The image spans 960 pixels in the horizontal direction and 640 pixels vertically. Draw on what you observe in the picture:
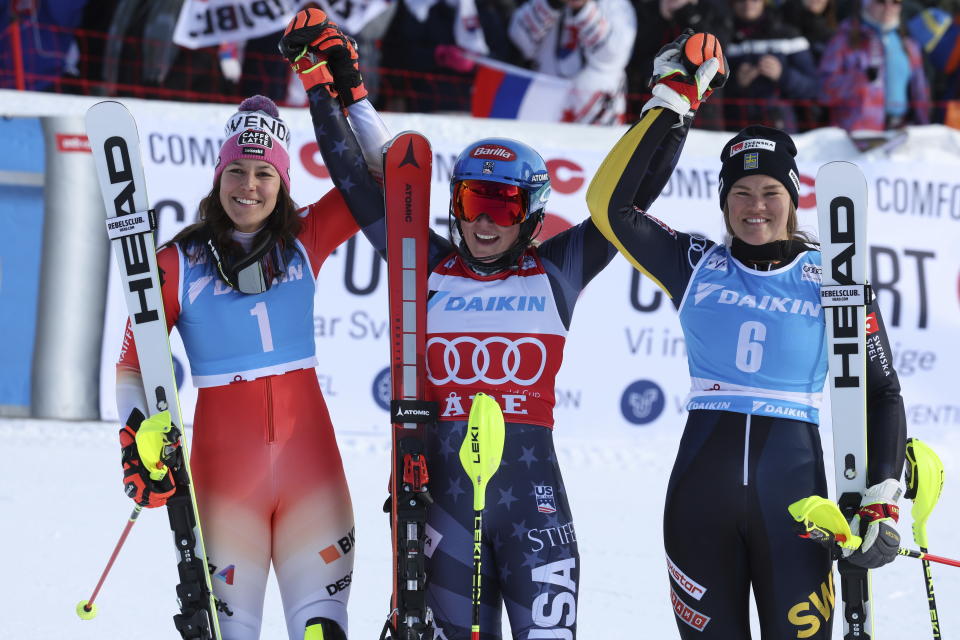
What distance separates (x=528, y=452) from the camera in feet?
11.6

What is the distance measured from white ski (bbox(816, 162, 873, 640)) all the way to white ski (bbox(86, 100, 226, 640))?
184 cm

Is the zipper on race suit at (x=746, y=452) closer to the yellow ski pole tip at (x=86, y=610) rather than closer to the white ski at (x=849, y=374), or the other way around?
the white ski at (x=849, y=374)

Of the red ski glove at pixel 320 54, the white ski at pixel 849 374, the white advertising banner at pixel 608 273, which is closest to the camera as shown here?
the white ski at pixel 849 374

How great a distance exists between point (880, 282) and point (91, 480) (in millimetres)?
5297

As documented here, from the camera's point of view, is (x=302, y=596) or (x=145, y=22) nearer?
(x=302, y=596)

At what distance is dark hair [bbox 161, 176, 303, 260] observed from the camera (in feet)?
12.1

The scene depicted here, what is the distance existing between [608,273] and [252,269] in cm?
448

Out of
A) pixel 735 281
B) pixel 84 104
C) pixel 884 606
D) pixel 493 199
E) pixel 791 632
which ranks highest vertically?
pixel 84 104

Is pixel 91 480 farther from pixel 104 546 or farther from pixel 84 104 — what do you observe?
pixel 84 104

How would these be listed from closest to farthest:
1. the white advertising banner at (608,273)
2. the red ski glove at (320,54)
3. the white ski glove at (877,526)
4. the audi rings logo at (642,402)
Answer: the white ski glove at (877,526), the red ski glove at (320,54), the white advertising banner at (608,273), the audi rings logo at (642,402)

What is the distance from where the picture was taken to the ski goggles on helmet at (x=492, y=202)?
361cm

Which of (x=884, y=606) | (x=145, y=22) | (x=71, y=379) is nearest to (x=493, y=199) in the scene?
(x=884, y=606)

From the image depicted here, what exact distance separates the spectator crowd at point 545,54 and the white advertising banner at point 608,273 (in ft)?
1.48


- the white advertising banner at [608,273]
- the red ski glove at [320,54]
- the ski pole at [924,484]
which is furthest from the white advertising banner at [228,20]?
the ski pole at [924,484]
